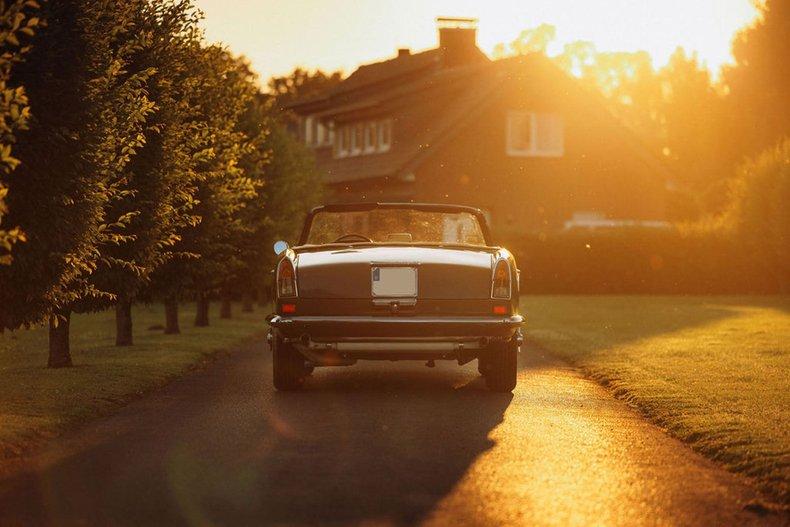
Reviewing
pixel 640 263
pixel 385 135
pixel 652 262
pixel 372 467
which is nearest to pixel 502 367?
pixel 372 467

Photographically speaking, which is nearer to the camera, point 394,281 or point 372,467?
point 372,467

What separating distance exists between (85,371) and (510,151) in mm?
31625

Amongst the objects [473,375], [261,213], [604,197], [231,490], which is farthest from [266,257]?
[604,197]

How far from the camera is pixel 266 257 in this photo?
26.1 metres

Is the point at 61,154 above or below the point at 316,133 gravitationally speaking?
below

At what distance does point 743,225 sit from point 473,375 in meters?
25.2

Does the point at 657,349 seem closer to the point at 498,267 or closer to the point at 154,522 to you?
the point at 498,267

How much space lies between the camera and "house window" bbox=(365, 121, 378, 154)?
48.1m

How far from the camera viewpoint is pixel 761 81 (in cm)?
5919

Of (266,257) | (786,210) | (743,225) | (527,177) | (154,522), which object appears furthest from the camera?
(527,177)

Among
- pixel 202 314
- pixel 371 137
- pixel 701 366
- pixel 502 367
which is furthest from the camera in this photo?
pixel 371 137

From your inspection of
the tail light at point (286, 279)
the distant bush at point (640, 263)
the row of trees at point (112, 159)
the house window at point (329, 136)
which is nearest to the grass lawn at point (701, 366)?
the tail light at point (286, 279)

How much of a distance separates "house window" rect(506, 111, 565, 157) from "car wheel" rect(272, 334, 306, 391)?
33.3 meters

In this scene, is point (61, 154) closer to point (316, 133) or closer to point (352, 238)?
point (352, 238)
